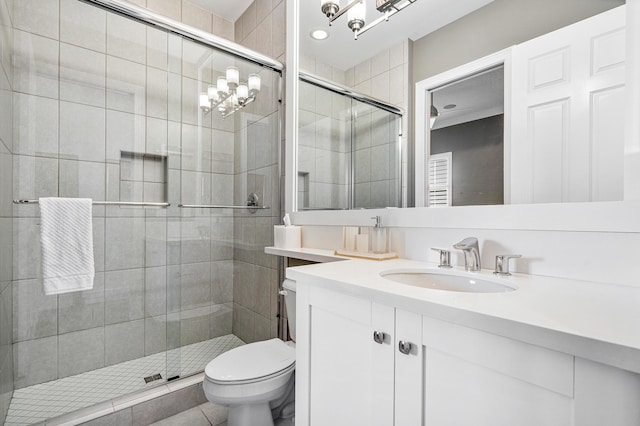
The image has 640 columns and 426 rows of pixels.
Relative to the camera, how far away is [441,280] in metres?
0.93

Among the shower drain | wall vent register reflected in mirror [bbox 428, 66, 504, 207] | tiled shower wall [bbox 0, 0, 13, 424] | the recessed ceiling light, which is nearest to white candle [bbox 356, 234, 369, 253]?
wall vent register reflected in mirror [bbox 428, 66, 504, 207]

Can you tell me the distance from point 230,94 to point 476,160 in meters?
1.45

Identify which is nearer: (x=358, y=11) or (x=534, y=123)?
(x=534, y=123)

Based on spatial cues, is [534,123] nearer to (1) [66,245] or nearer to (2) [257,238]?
(2) [257,238]

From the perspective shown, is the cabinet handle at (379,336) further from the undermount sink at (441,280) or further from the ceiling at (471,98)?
the ceiling at (471,98)

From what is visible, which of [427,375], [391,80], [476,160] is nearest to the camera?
[427,375]

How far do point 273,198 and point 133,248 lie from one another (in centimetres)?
85

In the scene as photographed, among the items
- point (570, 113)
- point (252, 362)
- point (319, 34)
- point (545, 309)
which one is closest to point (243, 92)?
point (319, 34)

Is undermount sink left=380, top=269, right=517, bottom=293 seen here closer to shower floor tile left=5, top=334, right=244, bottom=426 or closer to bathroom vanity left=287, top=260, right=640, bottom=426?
bathroom vanity left=287, top=260, right=640, bottom=426

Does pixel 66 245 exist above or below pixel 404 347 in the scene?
→ above

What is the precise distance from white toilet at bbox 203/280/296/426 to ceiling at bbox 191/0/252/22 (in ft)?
6.72

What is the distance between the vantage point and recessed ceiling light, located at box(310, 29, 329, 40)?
5.11 ft

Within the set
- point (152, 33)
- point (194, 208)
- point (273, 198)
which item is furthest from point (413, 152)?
point (152, 33)

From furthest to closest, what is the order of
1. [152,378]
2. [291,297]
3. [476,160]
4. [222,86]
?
[222,86] → [152,378] → [291,297] → [476,160]
